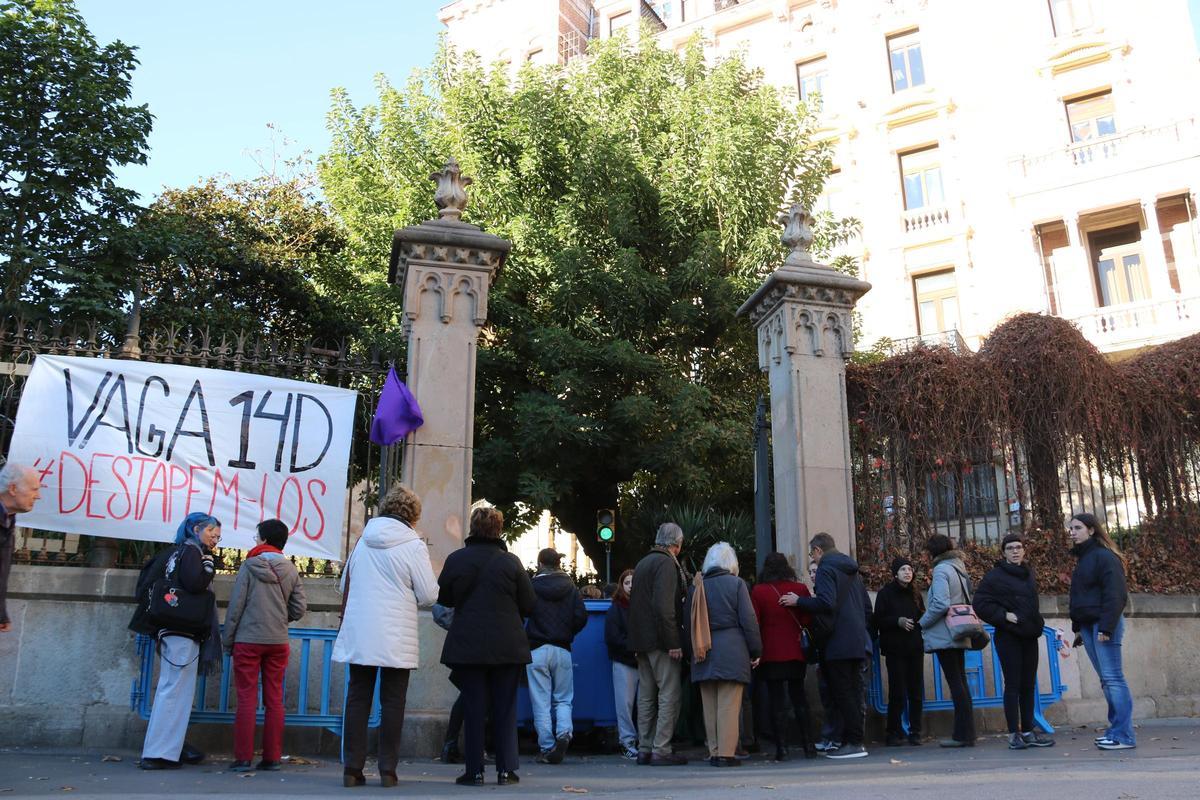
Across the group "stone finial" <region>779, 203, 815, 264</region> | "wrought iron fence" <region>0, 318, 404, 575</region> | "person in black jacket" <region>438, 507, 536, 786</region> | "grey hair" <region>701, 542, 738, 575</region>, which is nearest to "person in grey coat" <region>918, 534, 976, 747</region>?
"grey hair" <region>701, 542, 738, 575</region>

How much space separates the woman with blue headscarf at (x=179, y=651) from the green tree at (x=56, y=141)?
7.97 metres

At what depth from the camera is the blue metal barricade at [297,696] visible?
7.01m

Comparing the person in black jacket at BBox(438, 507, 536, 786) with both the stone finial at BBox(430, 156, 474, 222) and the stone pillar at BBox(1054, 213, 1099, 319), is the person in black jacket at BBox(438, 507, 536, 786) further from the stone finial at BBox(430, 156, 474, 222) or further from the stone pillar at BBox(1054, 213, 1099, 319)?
the stone pillar at BBox(1054, 213, 1099, 319)

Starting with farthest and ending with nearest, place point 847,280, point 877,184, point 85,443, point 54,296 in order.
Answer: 1. point 877,184
2. point 54,296
3. point 847,280
4. point 85,443

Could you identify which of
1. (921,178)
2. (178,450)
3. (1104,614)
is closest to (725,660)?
(1104,614)

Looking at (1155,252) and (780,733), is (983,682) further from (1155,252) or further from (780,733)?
(1155,252)

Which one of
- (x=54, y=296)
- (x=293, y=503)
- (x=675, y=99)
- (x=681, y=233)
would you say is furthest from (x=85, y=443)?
(x=675, y=99)

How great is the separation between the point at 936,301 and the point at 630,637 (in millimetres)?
22204

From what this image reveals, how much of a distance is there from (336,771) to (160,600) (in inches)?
66.4

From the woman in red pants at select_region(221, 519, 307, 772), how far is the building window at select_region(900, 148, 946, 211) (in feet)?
81.1

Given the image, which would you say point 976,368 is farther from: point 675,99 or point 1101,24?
point 1101,24

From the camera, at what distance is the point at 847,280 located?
963cm

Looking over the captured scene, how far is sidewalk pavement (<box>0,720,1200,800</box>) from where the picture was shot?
518 cm

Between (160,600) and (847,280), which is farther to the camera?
(847,280)
